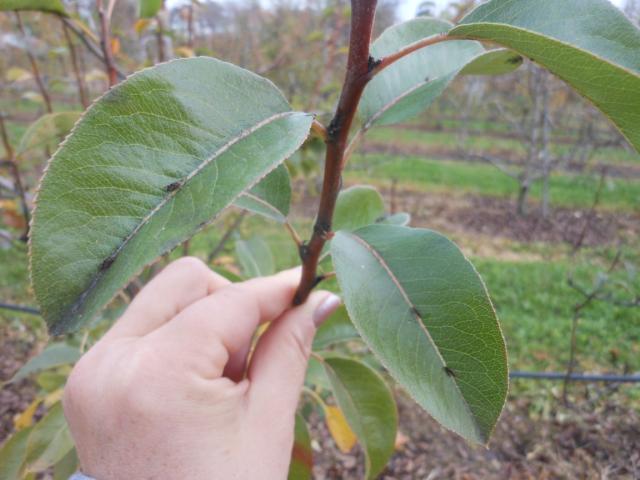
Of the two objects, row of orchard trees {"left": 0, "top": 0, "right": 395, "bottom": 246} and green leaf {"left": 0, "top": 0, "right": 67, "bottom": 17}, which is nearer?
green leaf {"left": 0, "top": 0, "right": 67, "bottom": 17}

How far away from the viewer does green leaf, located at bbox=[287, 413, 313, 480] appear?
3.91 feet

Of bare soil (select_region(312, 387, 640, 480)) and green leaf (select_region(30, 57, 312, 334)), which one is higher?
green leaf (select_region(30, 57, 312, 334))

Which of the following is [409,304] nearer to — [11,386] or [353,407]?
[353,407]

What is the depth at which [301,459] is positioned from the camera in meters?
1.21

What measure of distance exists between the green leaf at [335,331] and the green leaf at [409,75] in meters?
0.61

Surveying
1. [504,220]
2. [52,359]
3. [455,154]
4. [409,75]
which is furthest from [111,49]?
[455,154]

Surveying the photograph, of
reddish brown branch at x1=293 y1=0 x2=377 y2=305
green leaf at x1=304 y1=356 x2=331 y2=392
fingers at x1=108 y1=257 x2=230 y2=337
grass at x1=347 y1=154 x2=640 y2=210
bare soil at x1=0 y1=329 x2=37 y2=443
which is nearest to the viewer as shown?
reddish brown branch at x1=293 y1=0 x2=377 y2=305

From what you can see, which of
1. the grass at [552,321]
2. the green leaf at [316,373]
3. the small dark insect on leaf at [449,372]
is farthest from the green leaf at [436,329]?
the grass at [552,321]

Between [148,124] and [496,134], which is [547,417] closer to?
[148,124]

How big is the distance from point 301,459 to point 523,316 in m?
3.09

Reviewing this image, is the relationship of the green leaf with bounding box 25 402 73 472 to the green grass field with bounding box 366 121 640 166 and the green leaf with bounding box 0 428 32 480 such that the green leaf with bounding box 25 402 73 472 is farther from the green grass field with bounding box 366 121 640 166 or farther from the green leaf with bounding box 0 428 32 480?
the green grass field with bounding box 366 121 640 166

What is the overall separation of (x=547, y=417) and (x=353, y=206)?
1976mm

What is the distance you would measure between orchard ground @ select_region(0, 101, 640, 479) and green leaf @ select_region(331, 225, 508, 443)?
984 mm

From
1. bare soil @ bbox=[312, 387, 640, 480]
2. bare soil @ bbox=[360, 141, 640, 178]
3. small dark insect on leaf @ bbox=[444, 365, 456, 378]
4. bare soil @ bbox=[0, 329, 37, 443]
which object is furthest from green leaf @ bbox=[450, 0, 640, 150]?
bare soil @ bbox=[360, 141, 640, 178]
